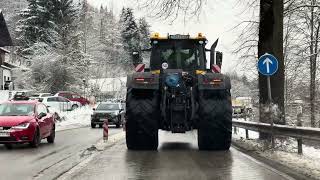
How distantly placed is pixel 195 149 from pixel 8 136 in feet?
18.6

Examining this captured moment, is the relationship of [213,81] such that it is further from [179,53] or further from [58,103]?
[58,103]

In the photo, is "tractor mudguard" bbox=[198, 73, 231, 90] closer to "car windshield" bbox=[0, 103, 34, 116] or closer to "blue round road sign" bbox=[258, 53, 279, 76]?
"blue round road sign" bbox=[258, 53, 279, 76]

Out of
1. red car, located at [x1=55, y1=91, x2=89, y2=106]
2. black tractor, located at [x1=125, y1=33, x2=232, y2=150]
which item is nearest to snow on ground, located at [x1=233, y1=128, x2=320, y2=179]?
black tractor, located at [x1=125, y1=33, x2=232, y2=150]

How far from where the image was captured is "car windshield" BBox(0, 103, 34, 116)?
19000 mm

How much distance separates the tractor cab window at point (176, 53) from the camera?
17.6 meters

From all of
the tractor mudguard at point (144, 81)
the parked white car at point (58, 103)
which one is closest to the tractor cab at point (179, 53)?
the tractor mudguard at point (144, 81)

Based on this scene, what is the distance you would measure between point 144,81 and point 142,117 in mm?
1008

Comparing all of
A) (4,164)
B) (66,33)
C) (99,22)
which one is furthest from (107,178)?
(99,22)

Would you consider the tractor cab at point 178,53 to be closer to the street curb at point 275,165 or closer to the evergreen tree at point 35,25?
the street curb at point 275,165

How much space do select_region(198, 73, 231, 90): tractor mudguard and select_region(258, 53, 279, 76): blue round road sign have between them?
A: 4.12 ft

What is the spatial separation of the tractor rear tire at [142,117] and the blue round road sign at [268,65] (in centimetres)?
313

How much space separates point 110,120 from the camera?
34719mm

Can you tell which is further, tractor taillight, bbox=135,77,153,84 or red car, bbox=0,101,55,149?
red car, bbox=0,101,55,149

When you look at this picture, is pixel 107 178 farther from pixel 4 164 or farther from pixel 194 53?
pixel 194 53
